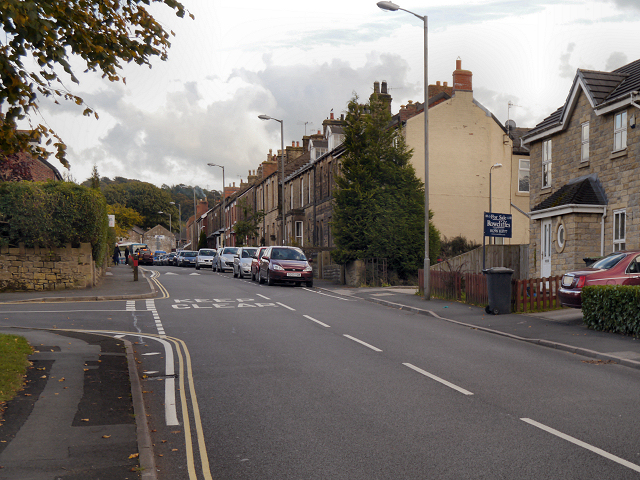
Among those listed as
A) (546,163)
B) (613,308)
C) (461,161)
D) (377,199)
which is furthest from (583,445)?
(461,161)

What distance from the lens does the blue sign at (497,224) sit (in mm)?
19877

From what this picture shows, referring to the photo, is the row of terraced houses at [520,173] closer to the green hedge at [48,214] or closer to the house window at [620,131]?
the house window at [620,131]

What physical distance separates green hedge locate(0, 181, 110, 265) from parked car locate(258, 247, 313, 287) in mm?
A: 7672

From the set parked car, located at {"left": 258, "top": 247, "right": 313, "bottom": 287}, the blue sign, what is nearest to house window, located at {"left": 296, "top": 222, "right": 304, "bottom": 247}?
parked car, located at {"left": 258, "top": 247, "right": 313, "bottom": 287}

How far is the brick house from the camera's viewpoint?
64.1 feet

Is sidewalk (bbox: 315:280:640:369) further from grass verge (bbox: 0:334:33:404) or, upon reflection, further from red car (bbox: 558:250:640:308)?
grass verge (bbox: 0:334:33:404)

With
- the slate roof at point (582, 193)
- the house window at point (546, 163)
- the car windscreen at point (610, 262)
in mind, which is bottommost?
the car windscreen at point (610, 262)

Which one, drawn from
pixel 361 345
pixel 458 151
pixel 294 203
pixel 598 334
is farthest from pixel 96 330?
pixel 294 203

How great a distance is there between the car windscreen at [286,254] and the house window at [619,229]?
1344cm

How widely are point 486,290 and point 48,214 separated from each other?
1587 centimetres

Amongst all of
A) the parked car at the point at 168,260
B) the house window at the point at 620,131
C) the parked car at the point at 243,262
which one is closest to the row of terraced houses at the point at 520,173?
the house window at the point at 620,131

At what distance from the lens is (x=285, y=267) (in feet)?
89.9

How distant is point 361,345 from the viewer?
37.6 feet

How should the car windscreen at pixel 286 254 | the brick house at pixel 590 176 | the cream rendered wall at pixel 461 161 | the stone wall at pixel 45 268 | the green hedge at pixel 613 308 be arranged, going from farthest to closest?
the cream rendered wall at pixel 461 161 < the car windscreen at pixel 286 254 < the stone wall at pixel 45 268 < the brick house at pixel 590 176 < the green hedge at pixel 613 308
